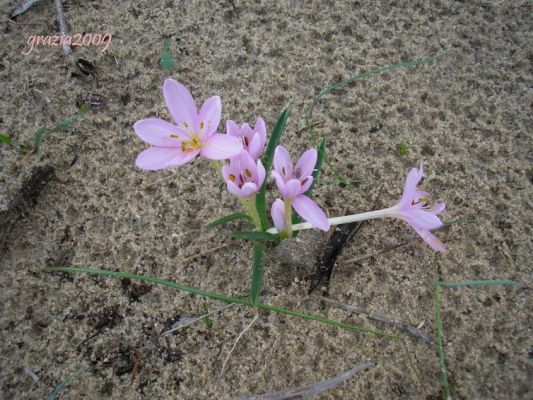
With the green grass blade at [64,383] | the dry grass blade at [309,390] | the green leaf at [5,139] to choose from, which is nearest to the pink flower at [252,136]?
the dry grass blade at [309,390]

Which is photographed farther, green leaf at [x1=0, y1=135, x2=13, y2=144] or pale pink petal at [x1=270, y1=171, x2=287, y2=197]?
green leaf at [x1=0, y1=135, x2=13, y2=144]

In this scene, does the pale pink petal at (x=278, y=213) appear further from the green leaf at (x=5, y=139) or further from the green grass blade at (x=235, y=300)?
the green leaf at (x=5, y=139)

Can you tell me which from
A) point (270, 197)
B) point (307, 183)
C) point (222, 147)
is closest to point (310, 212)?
point (307, 183)

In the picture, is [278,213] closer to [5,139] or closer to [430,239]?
[430,239]

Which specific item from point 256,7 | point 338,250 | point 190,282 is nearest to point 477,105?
point 338,250

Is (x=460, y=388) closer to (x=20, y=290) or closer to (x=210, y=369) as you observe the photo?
(x=210, y=369)

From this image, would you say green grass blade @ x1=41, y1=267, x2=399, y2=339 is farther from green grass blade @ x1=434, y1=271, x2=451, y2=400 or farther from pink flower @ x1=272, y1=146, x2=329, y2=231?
pink flower @ x1=272, y1=146, x2=329, y2=231

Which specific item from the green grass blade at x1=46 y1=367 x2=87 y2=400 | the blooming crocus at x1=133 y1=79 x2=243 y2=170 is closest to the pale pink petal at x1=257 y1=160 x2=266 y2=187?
the blooming crocus at x1=133 y1=79 x2=243 y2=170
